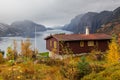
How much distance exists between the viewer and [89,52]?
4469 centimetres

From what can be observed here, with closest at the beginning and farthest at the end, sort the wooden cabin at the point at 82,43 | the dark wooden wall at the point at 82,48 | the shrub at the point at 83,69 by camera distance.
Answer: the shrub at the point at 83,69
the dark wooden wall at the point at 82,48
the wooden cabin at the point at 82,43

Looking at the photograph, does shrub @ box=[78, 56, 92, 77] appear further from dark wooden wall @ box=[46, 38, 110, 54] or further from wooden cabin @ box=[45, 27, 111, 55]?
dark wooden wall @ box=[46, 38, 110, 54]

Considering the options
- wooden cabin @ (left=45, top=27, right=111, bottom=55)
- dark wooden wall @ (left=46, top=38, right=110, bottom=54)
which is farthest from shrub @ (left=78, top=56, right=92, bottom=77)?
dark wooden wall @ (left=46, top=38, right=110, bottom=54)

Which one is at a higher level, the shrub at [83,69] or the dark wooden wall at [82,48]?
the dark wooden wall at [82,48]

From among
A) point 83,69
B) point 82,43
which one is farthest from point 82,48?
point 83,69

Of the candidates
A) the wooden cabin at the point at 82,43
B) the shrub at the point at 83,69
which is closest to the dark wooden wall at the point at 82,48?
the wooden cabin at the point at 82,43

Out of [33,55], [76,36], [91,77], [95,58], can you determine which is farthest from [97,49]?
[91,77]

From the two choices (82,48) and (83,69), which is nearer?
(83,69)

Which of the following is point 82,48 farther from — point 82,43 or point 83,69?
point 83,69

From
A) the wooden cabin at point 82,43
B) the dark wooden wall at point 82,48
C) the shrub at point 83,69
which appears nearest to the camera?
the shrub at point 83,69

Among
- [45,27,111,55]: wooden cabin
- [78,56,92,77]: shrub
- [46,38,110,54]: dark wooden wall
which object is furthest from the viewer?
[45,27,111,55]: wooden cabin

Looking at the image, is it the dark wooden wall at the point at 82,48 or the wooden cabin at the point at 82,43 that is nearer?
the dark wooden wall at the point at 82,48

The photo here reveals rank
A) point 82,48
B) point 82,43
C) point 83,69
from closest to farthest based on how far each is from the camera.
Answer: point 83,69
point 82,43
point 82,48

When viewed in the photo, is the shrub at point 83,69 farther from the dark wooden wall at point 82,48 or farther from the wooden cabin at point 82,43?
the dark wooden wall at point 82,48
